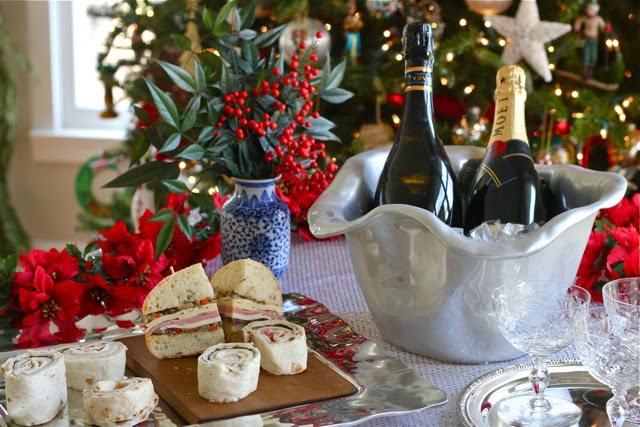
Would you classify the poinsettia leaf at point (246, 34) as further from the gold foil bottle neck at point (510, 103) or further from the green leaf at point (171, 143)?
the gold foil bottle neck at point (510, 103)

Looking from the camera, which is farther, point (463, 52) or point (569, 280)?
point (463, 52)

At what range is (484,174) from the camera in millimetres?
908

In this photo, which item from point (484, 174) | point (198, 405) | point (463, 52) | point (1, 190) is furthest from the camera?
point (1, 190)

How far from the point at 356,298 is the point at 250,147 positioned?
0.73ft

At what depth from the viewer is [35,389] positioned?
65cm

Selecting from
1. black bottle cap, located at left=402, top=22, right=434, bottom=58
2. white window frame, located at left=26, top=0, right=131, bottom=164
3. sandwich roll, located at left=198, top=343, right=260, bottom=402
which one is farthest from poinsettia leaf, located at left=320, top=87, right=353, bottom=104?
white window frame, located at left=26, top=0, right=131, bottom=164

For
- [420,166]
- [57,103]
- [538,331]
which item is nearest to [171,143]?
[420,166]

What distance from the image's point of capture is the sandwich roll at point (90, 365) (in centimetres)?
71

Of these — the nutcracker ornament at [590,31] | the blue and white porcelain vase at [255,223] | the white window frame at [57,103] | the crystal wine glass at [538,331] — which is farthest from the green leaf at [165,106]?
the white window frame at [57,103]

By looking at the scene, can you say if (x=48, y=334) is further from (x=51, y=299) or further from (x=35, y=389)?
(x=35, y=389)

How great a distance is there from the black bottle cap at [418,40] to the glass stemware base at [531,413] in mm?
350

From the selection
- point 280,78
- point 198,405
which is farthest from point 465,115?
point 198,405

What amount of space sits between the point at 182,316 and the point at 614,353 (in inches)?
15.3

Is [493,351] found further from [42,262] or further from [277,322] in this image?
[42,262]
